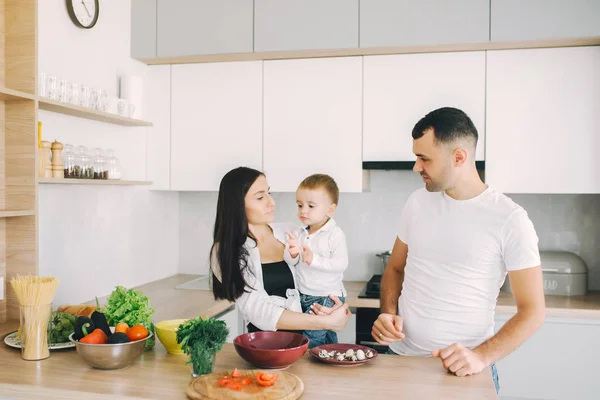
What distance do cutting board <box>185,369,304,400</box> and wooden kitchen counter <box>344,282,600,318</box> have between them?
157cm

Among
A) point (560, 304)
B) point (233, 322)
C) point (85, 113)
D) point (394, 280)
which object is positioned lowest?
Answer: point (233, 322)

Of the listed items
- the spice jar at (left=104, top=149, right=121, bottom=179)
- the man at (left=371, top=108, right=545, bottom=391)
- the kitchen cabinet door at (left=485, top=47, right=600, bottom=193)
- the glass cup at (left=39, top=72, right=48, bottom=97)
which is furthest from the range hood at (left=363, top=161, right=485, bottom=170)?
the glass cup at (left=39, top=72, right=48, bottom=97)

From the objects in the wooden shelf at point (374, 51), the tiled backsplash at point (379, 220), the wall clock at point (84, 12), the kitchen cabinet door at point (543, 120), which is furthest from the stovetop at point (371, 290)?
the wall clock at point (84, 12)

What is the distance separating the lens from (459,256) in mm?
1953

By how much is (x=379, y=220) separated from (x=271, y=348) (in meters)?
2.05

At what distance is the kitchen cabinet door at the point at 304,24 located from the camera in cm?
322

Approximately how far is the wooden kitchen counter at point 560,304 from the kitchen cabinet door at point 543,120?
60 centimetres

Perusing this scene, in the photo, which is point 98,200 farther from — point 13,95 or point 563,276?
point 563,276

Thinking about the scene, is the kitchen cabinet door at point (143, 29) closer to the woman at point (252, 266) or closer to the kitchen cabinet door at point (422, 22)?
the kitchen cabinet door at point (422, 22)

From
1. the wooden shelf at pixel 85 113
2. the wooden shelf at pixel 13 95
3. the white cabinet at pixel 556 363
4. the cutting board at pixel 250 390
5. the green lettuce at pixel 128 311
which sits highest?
the wooden shelf at pixel 13 95

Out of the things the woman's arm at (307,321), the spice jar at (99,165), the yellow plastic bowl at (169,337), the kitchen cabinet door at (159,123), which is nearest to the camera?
the yellow plastic bowl at (169,337)

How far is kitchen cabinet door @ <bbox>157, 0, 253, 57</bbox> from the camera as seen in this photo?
3.35 metres

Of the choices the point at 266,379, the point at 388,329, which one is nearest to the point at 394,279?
the point at 388,329

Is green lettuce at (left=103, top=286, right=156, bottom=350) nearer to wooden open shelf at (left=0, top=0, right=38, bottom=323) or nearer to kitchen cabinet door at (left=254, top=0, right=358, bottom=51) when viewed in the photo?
wooden open shelf at (left=0, top=0, right=38, bottom=323)
